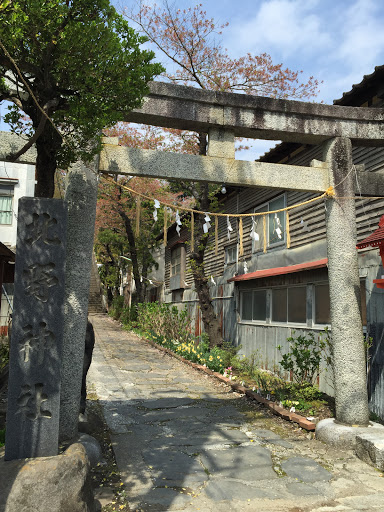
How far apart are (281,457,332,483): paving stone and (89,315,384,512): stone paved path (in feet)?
0.04

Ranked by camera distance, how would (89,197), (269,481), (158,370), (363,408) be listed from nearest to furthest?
(269,481) < (89,197) < (363,408) < (158,370)

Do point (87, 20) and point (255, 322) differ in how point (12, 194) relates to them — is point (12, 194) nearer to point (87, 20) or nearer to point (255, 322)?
point (255, 322)

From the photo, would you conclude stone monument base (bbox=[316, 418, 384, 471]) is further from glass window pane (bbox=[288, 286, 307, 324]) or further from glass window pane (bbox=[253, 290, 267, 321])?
glass window pane (bbox=[253, 290, 267, 321])

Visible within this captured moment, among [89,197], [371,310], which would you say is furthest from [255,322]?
[89,197]

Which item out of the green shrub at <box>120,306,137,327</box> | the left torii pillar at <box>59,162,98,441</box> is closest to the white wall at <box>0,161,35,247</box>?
the green shrub at <box>120,306,137,327</box>

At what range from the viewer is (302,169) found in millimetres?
7273

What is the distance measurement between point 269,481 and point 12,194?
1627 centimetres

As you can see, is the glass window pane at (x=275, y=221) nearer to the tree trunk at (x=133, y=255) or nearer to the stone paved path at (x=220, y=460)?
the stone paved path at (x=220, y=460)

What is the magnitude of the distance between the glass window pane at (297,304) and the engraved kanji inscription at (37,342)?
7993 mm

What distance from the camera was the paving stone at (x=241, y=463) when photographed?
5617 mm

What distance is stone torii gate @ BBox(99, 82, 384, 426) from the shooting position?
6660 millimetres

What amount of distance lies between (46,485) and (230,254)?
45.3ft

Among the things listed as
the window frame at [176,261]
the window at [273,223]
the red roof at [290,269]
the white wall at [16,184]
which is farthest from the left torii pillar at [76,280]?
the window frame at [176,261]

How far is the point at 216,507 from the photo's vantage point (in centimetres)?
472
